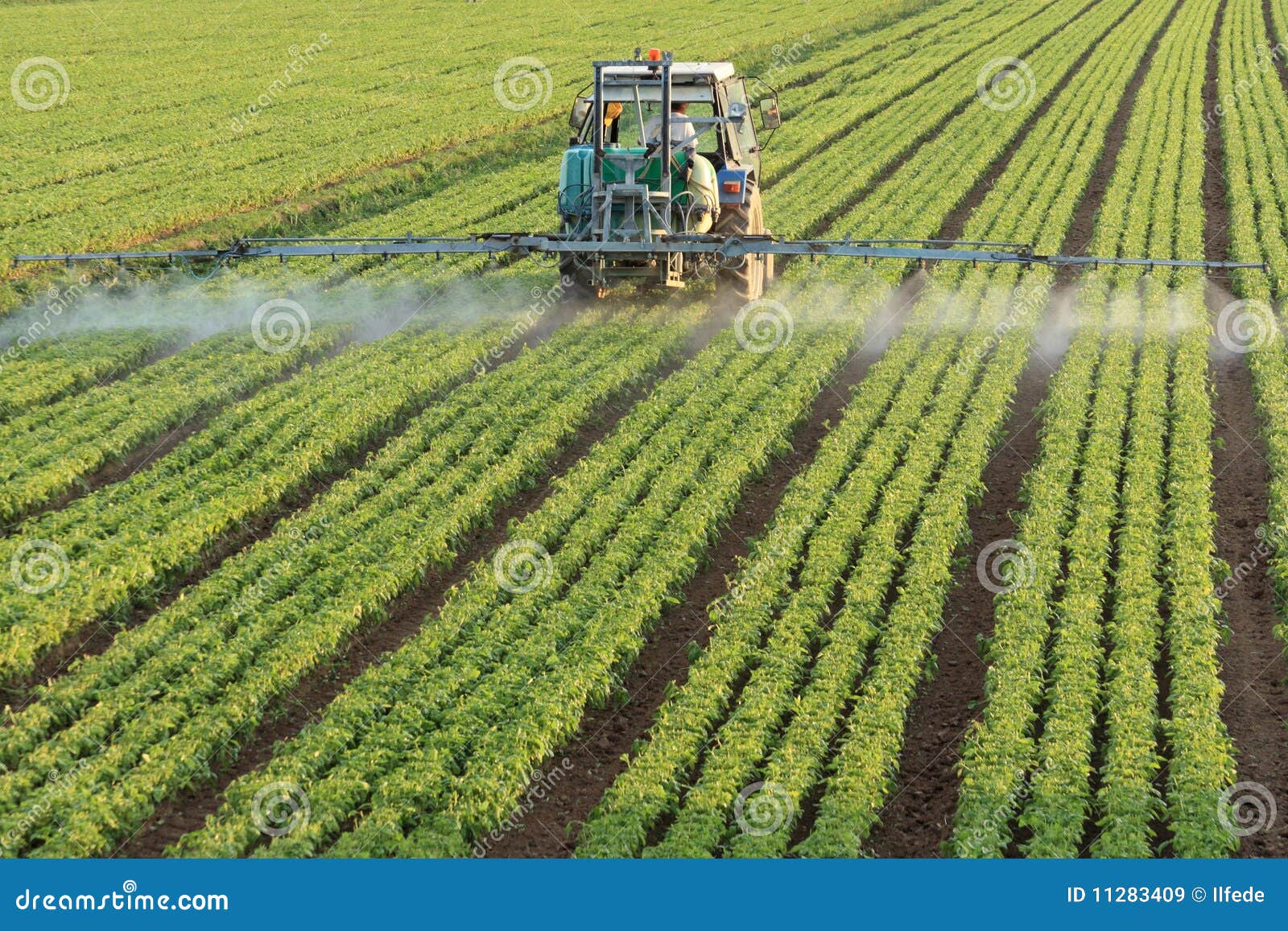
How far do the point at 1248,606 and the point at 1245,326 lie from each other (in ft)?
31.5

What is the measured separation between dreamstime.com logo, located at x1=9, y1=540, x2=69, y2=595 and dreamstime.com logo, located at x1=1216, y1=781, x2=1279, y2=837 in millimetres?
9137

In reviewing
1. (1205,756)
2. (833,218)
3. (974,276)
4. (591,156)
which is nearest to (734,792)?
(1205,756)

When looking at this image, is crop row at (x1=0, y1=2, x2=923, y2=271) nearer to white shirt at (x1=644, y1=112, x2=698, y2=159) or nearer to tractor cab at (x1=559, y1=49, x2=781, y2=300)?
tractor cab at (x1=559, y1=49, x2=781, y2=300)

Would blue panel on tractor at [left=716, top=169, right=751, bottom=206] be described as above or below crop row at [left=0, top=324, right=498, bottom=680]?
above

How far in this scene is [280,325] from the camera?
1870 centimetres

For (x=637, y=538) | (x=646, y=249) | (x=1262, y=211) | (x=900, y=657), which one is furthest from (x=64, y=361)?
(x=1262, y=211)

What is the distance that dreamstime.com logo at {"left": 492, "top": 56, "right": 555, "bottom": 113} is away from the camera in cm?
3747

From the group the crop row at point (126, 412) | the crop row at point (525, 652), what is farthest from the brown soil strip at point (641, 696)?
the crop row at point (126, 412)

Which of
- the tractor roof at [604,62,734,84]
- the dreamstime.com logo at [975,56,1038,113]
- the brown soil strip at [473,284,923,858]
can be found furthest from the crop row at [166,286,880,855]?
the dreamstime.com logo at [975,56,1038,113]

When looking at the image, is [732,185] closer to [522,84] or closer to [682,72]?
[682,72]

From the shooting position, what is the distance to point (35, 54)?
4062 cm

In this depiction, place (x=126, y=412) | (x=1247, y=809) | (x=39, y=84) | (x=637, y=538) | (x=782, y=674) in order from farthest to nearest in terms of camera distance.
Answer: (x=39, y=84) → (x=126, y=412) → (x=637, y=538) → (x=782, y=674) → (x=1247, y=809)

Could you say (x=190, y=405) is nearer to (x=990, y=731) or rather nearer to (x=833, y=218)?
(x=990, y=731)

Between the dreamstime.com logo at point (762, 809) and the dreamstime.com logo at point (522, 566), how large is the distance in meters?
3.31
